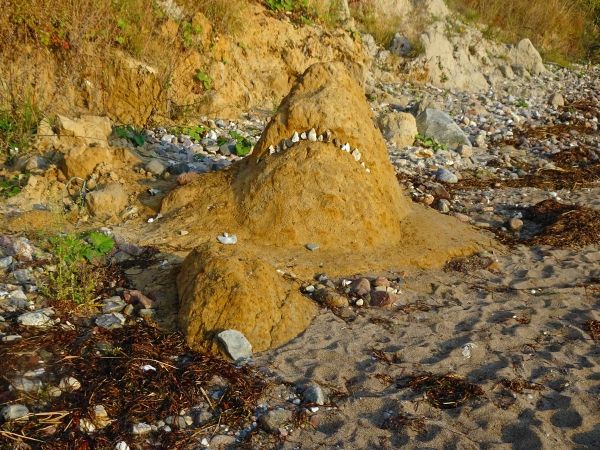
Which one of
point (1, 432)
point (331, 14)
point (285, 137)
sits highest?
point (331, 14)

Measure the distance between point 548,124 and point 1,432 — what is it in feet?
36.3

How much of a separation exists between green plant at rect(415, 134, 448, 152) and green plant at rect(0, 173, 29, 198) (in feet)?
19.4

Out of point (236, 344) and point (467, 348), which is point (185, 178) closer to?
point (236, 344)

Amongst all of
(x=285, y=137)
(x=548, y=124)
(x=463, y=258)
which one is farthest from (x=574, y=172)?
(x=285, y=137)

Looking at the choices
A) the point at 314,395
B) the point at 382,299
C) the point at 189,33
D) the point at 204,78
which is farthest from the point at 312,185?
the point at 189,33

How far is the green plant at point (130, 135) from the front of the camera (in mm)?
7104

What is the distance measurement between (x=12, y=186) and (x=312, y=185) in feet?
9.99

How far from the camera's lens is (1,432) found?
268 centimetres

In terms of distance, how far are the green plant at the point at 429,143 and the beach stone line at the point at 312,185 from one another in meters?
4.00

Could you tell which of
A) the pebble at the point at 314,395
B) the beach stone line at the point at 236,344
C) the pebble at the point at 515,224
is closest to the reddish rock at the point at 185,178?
the beach stone line at the point at 236,344

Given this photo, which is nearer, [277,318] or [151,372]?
[151,372]

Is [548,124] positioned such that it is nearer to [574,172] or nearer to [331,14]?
[574,172]

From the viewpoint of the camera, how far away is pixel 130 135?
283 inches

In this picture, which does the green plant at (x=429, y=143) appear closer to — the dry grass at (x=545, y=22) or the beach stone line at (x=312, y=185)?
the beach stone line at (x=312, y=185)
